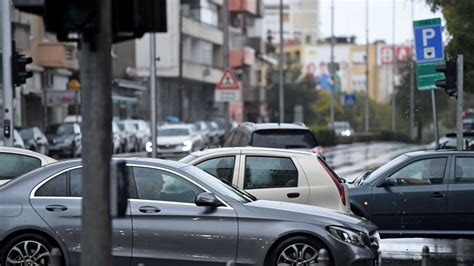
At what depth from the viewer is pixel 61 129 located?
41.5m

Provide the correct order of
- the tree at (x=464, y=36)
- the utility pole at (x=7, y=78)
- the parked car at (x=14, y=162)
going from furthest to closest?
the tree at (x=464, y=36), the utility pole at (x=7, y=78), the parked car at (x=14, y=162)

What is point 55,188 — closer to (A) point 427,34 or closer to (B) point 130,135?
(A) point 427,34

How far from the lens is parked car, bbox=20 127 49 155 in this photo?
35344 millimetres

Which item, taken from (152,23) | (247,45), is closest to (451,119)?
(247,45)

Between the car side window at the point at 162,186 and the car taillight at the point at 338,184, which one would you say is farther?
the car taillight at the point at 338,184

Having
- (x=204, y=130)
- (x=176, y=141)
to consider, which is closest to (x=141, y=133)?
(x=204, y=130)

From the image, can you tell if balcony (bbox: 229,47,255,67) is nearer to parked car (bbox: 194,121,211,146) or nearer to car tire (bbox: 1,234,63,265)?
parked car (bbox: 194,121,211,146)

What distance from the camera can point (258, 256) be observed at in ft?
31.2

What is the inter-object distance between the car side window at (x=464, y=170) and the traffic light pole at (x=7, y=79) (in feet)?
35.8

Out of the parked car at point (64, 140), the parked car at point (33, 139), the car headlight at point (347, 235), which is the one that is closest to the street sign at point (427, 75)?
the car headlight at point (347, 235)

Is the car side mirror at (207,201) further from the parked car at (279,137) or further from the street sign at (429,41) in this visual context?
the street sign at (429,41)

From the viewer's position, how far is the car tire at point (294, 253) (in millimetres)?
9586

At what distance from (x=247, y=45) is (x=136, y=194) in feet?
231

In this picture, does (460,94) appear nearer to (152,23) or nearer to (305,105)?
(152,23)
